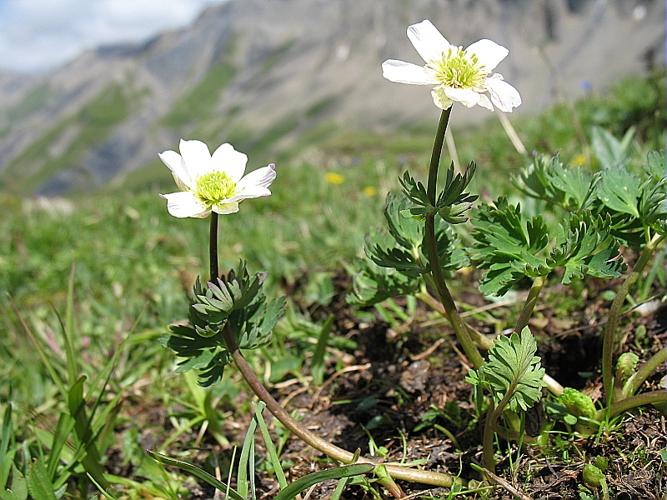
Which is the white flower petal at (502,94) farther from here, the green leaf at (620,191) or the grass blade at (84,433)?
the grass blade at (84,433)

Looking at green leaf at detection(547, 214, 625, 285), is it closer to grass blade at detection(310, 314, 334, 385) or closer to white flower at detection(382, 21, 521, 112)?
white flower at detection(382, 21, 521, 112)

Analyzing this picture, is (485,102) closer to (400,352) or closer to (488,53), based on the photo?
(488,53)

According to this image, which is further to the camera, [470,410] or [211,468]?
[211,468]

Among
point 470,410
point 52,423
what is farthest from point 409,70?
point 52,423

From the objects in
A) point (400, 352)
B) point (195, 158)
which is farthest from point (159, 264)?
point (195, 158)

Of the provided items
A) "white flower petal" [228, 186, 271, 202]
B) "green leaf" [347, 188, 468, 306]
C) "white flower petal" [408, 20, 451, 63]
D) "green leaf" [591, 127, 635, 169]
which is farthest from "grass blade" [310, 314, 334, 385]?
"green leaf" [591, 127, 635, 169]

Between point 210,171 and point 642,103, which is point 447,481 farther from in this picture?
point 642,103
